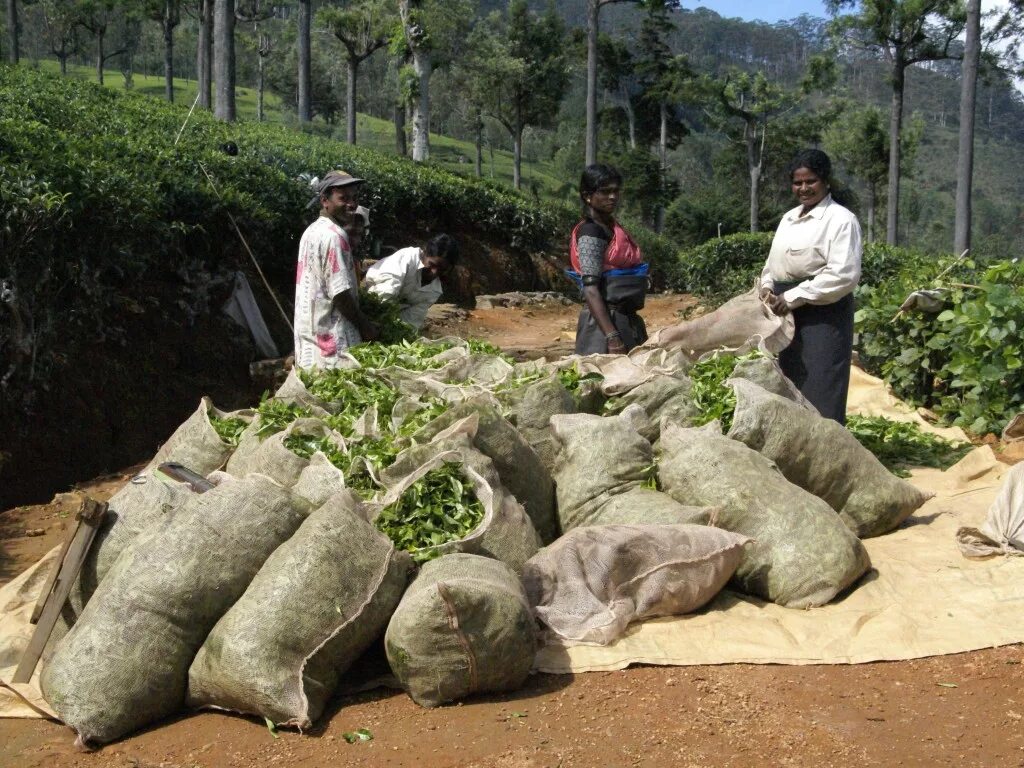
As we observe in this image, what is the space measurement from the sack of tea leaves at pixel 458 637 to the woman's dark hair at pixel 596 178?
2564mm

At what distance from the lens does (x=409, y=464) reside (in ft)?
12.1

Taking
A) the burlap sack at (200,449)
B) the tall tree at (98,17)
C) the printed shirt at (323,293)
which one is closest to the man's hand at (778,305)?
the printed shirt at (323,293)

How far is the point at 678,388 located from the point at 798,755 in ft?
6.85

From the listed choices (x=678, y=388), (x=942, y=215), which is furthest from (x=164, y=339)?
(x=942, y=215)

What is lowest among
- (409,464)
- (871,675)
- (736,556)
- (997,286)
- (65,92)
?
(871,675)

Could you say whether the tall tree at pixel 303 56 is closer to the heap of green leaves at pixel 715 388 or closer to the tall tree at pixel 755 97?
the tall tree at pixel 755 97

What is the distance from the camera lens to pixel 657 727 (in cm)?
300

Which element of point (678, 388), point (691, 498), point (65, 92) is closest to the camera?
point (691, 498)

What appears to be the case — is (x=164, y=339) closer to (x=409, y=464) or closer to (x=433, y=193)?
(x=409, y=464)

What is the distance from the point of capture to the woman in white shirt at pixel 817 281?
501 centimetres

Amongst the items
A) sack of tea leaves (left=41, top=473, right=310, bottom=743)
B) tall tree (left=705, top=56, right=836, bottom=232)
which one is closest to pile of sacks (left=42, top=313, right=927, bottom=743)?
sack of tea leaves (left=41, top=473, right=310, bottom=743)

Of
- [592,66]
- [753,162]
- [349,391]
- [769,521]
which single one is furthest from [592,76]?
[753,162]

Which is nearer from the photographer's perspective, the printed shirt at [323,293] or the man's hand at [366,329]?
the printed shirt at [323,293]

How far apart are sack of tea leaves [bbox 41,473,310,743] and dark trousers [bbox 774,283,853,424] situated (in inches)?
116
